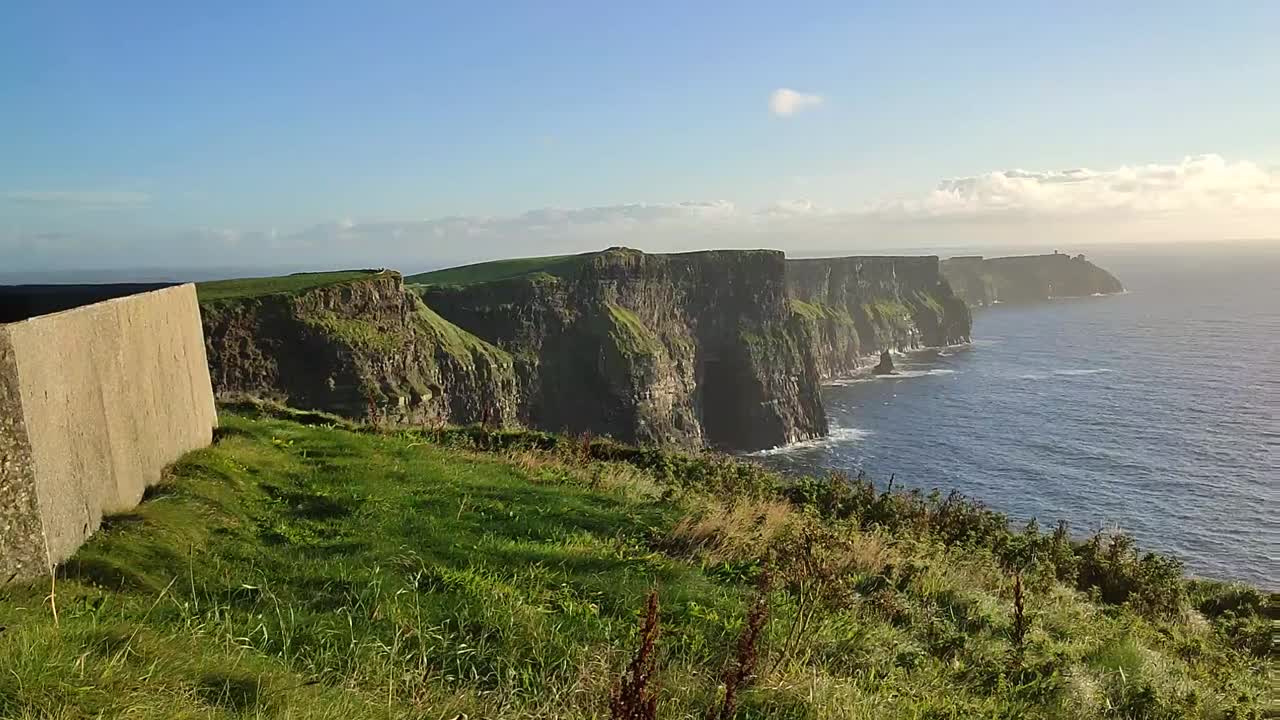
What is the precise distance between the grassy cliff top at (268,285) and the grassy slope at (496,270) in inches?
1242

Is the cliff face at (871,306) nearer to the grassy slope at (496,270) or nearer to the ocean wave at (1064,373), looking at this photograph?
the ocean wave at (1064,373)

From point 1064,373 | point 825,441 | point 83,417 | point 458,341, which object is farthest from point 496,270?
point 83,417

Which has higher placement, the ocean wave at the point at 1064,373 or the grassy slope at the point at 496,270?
the grassy slope at the point at 496,270

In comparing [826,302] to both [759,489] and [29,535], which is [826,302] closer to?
[759,489]

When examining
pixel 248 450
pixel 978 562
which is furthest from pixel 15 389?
pixel 978 562

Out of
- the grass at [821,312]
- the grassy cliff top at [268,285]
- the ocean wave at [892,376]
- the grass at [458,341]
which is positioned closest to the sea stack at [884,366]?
the ocean wave at [892,376]

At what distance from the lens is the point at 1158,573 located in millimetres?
15188

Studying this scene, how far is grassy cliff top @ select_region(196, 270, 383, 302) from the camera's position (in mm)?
50969

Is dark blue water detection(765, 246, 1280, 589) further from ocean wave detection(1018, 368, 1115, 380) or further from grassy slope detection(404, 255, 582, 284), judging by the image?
grassy slope detection(404, 255, 582, 284)

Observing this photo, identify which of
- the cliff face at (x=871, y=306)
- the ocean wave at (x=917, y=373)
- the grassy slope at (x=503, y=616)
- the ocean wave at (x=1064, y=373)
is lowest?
the ocean wave at (x=917, y=373)

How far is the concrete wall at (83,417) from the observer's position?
6.51m

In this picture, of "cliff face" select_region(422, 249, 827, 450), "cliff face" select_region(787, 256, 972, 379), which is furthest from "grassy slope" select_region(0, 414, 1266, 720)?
"cliff face" select_region(787, 256, 972, 379)

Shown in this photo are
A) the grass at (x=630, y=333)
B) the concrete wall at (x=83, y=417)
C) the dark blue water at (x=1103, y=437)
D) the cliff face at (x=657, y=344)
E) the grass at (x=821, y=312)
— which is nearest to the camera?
the concrete wall at (x=83, y=417)

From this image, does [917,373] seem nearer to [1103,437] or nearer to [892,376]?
[892,376]
